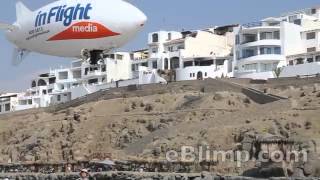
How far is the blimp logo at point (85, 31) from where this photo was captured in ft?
102

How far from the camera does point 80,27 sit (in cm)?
3116

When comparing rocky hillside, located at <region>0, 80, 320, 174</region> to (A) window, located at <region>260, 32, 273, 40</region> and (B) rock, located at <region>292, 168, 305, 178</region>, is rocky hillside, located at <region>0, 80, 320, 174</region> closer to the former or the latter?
(A) window, located at <region>260, 32, 273, 40</region>

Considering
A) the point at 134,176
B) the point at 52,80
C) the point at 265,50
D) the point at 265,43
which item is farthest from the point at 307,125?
the point at 52,80

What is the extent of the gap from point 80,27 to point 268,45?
198 ft

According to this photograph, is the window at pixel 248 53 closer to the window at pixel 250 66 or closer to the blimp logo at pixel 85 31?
the window at pixel 250 66

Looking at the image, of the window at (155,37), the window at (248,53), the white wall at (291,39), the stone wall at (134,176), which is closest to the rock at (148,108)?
the window at (248,53)

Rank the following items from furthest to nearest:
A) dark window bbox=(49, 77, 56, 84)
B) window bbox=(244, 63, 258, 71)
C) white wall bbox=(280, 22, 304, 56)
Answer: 1. dark window bbox=(49, 77, 56, 84)
2. white wall bbox=(280, 22, 304, 56)
3. window bbox=(244, 63, 258, 71)

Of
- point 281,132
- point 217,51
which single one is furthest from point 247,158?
point 217,51

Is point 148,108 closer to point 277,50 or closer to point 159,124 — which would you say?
point 159,124

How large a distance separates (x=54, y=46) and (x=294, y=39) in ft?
205

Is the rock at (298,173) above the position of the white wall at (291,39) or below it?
below

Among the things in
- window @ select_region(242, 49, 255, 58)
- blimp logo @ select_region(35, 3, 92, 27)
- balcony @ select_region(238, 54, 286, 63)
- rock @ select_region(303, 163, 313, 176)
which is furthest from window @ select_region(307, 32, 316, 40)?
rock @ select_region(303, 163, 313, 176)

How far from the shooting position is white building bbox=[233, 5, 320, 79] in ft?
289

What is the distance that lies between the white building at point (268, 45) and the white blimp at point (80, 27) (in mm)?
54316
